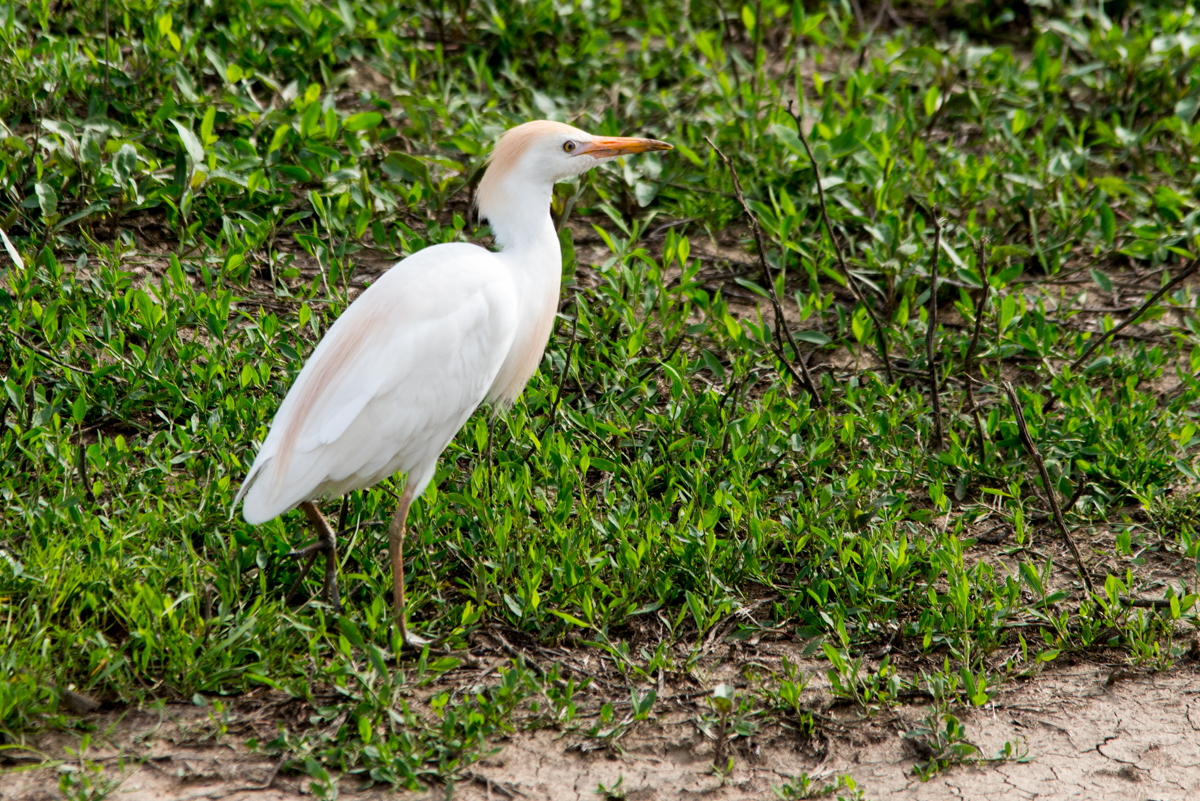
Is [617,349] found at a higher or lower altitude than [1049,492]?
higher

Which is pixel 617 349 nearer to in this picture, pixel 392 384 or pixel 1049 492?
pixel 392 384

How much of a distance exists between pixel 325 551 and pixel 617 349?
1.30 metres

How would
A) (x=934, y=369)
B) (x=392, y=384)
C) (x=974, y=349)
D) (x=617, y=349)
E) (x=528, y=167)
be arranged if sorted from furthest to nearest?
1. (x=617, y=349)
2. (x=974, y=349)
3. (x=934, y=369)
4. (x=528, y=167)
5. (x=392, y=384)

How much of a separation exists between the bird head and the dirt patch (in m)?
1.39

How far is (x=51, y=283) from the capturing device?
140 inches

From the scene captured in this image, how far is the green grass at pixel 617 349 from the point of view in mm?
2748

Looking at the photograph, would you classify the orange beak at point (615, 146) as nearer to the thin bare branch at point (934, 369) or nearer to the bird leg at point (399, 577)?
the thin bare branch at point (934, 369)

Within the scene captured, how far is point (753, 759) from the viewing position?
2.55m

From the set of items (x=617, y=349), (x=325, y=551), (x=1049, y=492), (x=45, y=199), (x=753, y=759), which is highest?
(x=45, y=199)

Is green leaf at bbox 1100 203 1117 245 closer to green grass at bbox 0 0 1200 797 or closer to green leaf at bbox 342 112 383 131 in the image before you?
green grass at bbox 0 0 1200 797

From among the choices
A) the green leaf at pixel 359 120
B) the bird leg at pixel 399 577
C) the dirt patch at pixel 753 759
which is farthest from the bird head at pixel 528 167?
the dirt patch at pixel 753 759

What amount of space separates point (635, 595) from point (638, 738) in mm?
444

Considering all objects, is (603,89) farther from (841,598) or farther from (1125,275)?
(841,598)

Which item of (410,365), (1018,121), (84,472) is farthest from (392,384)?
(1018,121)
